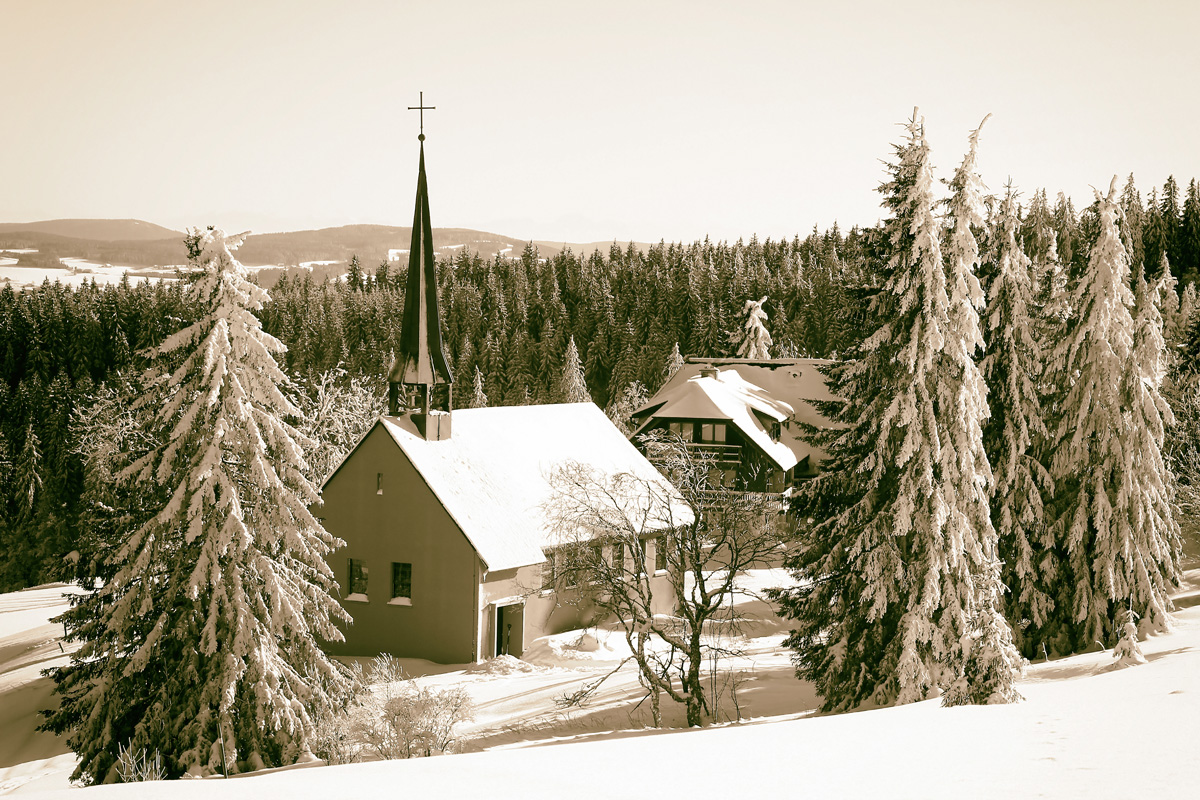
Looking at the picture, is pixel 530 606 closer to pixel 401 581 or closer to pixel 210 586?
pixel 401 581

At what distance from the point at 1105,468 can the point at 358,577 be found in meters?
24.1

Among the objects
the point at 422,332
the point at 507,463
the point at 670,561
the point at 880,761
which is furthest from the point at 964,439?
the point at 422,332

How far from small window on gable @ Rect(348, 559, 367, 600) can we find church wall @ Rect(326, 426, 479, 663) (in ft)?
0.50

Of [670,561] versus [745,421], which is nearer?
[670,561]

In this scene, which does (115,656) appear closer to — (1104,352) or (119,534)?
(119,534)

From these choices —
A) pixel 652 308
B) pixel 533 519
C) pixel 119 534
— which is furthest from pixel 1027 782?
pixel 652 308

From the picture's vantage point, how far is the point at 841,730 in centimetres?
1065

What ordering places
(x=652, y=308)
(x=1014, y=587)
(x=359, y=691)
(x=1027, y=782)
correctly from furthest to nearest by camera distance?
(x=652, y=308)
(x=1014, y=587)
(x=359, y=691)
(x=1027, y=782)

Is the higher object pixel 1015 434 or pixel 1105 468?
pixel 1015 434

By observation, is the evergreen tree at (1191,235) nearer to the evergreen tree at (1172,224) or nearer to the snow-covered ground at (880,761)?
the evergreen tree at (1172,224)

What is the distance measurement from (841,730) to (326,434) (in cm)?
4044

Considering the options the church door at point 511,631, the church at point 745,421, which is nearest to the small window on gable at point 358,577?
the church door at point 511,631

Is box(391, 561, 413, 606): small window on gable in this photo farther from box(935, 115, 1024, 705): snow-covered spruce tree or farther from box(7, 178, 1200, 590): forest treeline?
box(7, 178, 1200, 590): forest treeline

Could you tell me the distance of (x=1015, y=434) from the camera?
82.5ft
